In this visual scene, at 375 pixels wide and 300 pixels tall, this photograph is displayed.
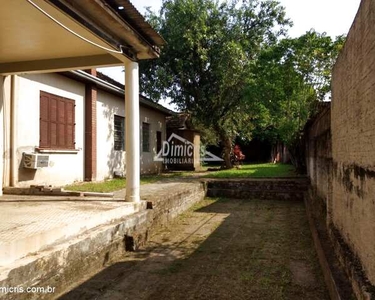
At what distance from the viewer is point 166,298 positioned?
152 inches

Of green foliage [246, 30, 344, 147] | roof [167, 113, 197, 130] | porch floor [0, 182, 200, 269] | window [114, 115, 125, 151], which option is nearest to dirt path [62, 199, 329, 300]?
porch floor [0, 182, 200, 269]

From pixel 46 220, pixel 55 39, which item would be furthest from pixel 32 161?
pixel 46 220

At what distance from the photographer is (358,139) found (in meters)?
3.40

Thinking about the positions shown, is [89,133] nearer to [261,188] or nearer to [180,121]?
[261,188]

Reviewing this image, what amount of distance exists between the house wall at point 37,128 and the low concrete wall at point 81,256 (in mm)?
Answer: 3460

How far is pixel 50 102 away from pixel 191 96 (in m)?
9.73

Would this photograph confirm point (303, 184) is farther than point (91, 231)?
Yes

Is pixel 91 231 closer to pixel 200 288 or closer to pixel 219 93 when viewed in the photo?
pixel 200 288

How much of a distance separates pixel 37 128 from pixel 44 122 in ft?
1.09

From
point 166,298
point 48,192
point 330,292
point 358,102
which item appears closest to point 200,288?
point 166,298

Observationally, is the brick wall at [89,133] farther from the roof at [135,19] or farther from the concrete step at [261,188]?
the roof at [135,19]

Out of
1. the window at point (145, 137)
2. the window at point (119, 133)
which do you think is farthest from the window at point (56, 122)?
the window at point (145, 137)

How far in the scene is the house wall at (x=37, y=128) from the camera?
8070 mm

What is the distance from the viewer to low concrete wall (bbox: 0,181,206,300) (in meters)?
3.25
